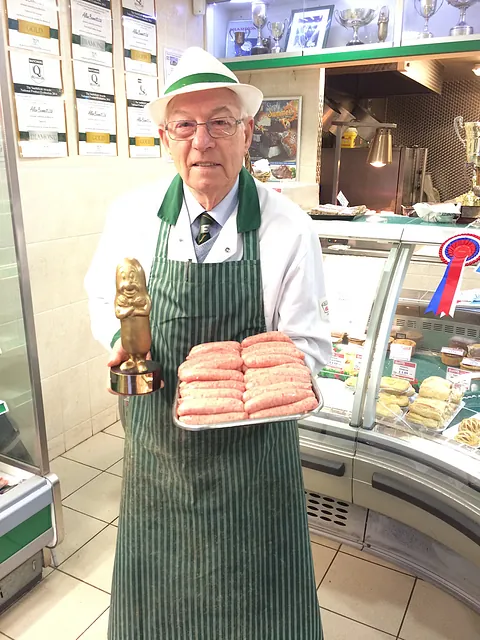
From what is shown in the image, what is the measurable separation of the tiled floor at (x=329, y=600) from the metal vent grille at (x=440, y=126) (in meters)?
6.82

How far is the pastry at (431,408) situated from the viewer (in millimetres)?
Result: 2488

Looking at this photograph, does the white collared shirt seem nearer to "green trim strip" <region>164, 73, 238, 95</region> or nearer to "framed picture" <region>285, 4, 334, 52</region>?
"green trim strip" <region>164, 73, 238, 95</region>

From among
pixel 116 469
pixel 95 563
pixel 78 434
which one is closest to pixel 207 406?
pixel 95 563

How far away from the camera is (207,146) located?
5.17 feet

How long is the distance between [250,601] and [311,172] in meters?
4.06

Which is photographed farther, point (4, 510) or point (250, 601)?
point (4, 510)

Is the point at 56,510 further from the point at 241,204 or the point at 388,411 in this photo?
the point at 241,204

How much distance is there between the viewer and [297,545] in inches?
74.0

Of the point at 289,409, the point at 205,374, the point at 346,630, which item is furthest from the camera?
the point at 346,630

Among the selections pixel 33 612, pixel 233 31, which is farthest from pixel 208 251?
pixel 233 31

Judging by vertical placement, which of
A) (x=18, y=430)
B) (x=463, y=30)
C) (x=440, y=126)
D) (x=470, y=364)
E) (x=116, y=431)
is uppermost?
(x=463, y=30)

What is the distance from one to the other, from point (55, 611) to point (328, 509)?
4.58 feet

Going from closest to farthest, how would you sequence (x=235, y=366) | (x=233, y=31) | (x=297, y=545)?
(x=235, y=366) < (x=297, y=545) < (x=233, y=31)

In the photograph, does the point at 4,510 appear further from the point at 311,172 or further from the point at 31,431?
the point at 311,172
